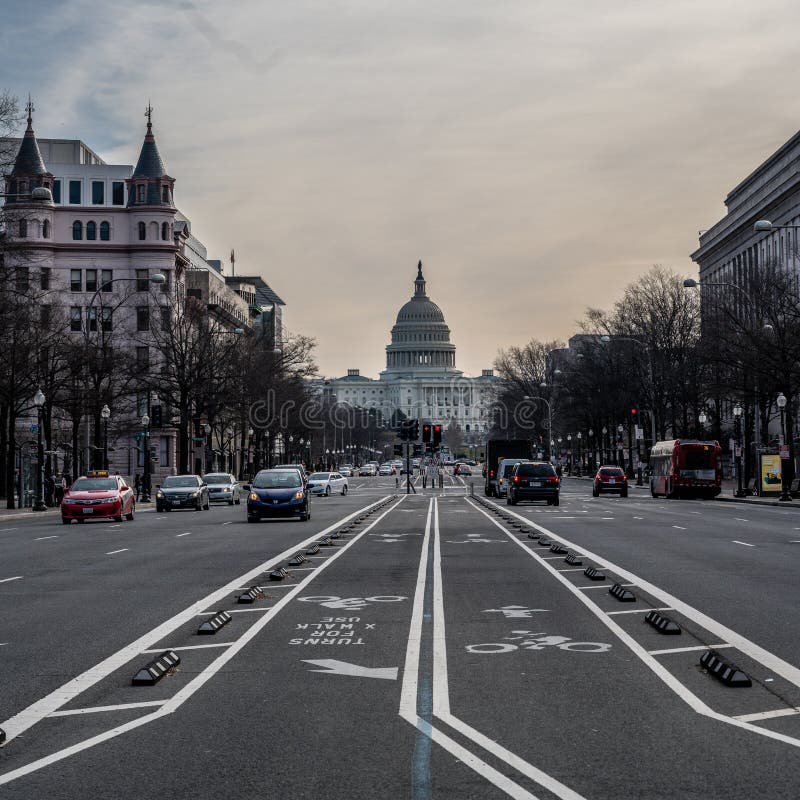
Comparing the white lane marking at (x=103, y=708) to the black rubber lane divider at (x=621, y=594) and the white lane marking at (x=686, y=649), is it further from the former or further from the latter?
the black rubber lane divider at (x=621, y=594)

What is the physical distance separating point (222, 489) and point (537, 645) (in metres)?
49.5

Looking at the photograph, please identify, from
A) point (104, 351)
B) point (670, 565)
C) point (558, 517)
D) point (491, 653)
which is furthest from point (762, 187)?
point (491, 653)

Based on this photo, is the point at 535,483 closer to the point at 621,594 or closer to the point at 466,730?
the point at 621,594

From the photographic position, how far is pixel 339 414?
615 feet

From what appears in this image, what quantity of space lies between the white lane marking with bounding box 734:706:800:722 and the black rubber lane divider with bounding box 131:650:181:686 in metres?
4.35

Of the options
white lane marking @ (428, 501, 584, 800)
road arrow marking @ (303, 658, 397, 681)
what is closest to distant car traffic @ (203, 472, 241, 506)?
white lane marking @ (428, 501, 584, 800)

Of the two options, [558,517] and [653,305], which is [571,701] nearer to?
[558,517]

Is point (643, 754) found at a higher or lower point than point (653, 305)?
lower

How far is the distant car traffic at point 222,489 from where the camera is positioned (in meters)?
60.7

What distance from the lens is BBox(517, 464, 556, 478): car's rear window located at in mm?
54562

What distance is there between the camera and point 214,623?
44.0ft

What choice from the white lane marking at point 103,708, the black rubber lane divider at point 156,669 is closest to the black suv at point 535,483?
the black rubber lane divider at point 156,669

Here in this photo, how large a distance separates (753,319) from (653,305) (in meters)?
17.4

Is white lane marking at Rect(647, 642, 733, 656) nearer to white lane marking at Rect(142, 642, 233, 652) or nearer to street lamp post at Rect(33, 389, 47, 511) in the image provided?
white lane marking at Rect(142, 642, 233, 652)
